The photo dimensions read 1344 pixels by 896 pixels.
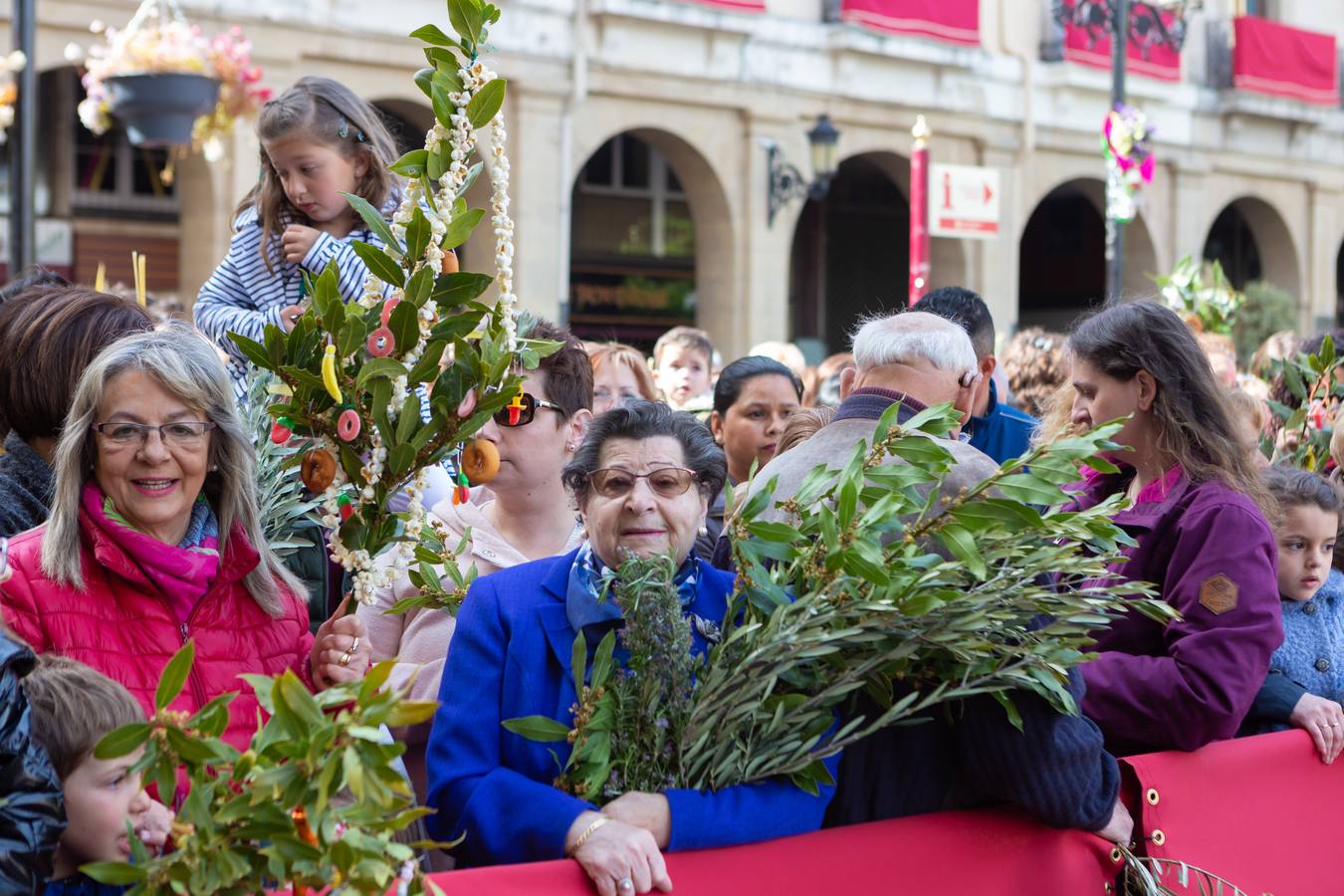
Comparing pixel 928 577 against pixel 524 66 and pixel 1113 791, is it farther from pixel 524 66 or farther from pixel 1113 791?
pixel 524 66

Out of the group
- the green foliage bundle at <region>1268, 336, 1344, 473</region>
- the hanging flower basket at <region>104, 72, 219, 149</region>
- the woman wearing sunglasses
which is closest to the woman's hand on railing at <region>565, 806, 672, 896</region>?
the woman wearing sunglasses

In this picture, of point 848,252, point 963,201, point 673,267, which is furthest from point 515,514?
point 848,252

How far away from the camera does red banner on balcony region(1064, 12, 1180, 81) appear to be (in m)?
21.7

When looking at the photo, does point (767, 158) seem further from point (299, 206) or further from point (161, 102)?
point (299, 206)

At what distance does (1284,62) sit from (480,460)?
915 inches

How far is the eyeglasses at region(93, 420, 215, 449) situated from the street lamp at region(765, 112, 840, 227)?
49.8 ft

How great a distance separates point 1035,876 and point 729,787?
2.79 ft

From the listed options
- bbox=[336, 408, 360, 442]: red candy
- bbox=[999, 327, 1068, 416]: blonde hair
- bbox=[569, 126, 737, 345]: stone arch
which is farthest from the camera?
bbox=[569, 126, 737, 345]: stone arch

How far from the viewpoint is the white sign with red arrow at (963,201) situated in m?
12.8

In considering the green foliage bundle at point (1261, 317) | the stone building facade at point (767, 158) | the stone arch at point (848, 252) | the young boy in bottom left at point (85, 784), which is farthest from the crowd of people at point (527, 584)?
the green foliage bundle at point (1261, 317)

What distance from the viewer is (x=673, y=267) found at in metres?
21.6

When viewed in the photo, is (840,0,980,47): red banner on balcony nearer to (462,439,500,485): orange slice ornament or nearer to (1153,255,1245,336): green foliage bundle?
(1153,255,1245,336): green foliage bundle

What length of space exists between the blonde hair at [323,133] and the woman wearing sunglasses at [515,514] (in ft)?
2.30

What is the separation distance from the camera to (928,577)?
3332 mm
